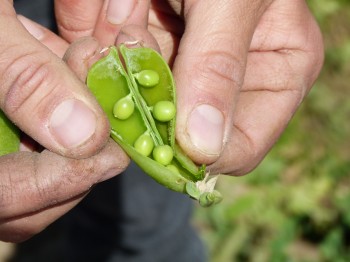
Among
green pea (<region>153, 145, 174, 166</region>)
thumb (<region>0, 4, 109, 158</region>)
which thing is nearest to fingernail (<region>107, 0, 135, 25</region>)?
thumb (<region>0, 4, 109, 158</region>)

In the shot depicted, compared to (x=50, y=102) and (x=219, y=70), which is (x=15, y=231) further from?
(x=219, y=70)

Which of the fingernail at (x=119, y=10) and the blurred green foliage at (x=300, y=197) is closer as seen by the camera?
the fingernail at (x=119, y=10)

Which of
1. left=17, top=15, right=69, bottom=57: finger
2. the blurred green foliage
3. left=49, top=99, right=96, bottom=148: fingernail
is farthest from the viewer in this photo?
the blurred green foliage

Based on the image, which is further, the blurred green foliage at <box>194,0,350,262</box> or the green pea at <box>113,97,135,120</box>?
the blurred green foliage at <box>194,0,350,262</box>

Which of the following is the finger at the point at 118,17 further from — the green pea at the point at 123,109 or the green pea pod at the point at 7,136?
the green pea pod at the point at 7,136

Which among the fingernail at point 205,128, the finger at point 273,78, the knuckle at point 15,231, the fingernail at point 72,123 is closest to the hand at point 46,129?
the fingernail at point 72,123

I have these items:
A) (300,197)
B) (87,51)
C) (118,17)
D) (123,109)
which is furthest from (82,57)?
(300,197)

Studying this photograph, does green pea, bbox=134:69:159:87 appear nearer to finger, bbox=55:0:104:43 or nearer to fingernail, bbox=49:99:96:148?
fingernail, bbox=49:99:96:148
